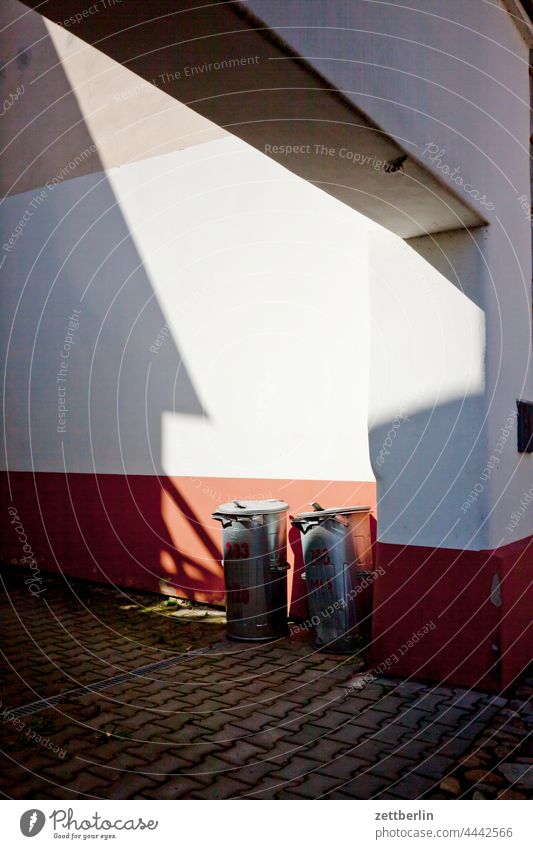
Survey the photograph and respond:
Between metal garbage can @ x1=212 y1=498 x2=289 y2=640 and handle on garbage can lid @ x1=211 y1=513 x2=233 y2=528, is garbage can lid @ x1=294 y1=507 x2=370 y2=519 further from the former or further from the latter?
handle on garbage can lid @ x1=211 y1=513 x2=233 y2=528

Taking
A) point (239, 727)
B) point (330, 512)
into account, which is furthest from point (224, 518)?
point (239, 727)

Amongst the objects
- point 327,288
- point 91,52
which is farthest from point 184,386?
point 91,52

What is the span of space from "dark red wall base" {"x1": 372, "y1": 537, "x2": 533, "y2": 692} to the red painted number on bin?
114 cm

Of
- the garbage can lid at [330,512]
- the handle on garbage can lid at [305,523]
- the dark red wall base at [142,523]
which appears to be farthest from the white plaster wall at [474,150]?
the dark red wall base at [142,523]

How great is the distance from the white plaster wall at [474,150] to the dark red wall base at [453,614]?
0.14 m

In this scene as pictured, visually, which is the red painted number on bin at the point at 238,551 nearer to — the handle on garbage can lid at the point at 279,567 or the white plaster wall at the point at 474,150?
the handle on garbage can lid at the point at 279,567

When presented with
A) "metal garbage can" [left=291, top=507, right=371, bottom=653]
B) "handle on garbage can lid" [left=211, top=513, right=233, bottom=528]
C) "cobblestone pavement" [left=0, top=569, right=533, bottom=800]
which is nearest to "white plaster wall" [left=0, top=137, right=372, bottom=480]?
"metal garbage can" [left=291, top=507, right=371, bottom=653]

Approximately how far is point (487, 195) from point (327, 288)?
1.65m

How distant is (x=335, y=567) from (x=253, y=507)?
0.81 meters

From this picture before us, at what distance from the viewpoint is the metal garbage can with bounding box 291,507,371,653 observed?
5.13m

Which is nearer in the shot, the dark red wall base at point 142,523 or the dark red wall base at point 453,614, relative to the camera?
the dark red wall base at point 453,614

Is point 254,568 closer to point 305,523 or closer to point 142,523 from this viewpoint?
point 305,523

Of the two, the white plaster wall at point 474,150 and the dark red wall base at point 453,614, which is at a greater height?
the white plaster wall at point 474,150

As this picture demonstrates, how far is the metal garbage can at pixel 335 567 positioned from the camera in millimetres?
5129
